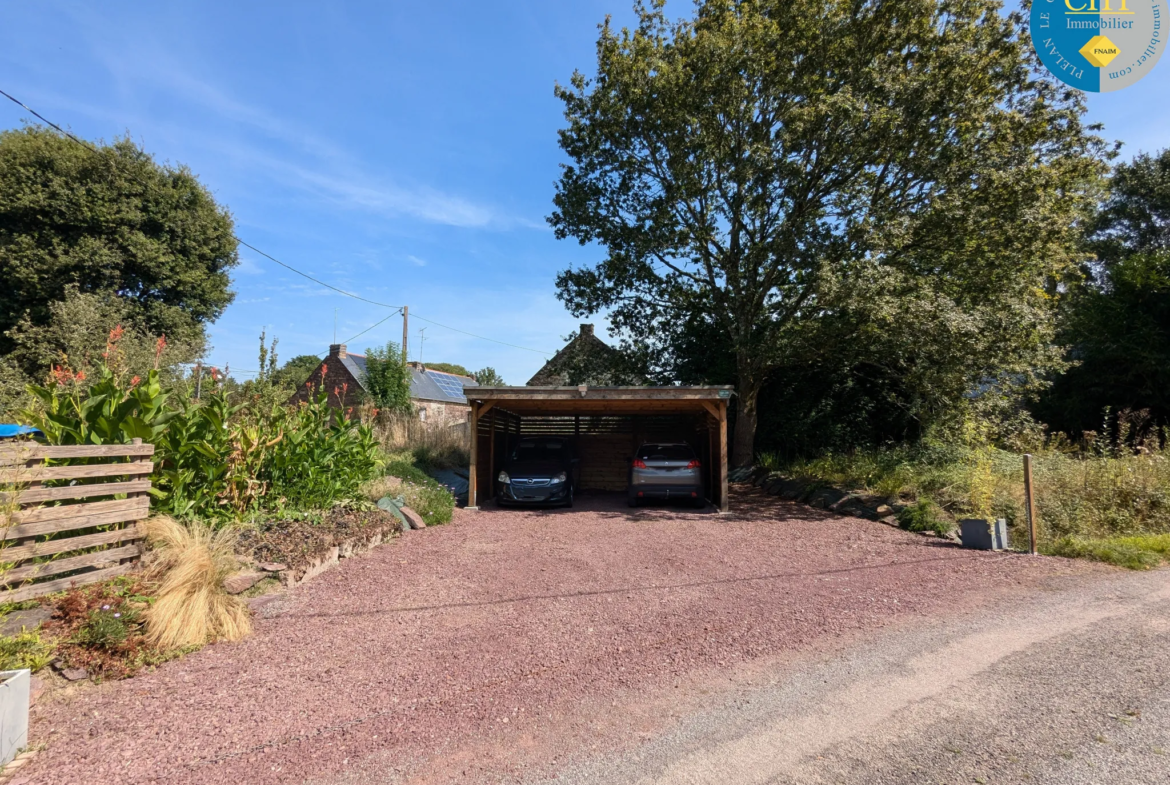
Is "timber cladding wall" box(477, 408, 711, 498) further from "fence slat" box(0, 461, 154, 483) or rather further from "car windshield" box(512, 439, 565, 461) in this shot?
"fence slat" box(0, 461, 154, 483)

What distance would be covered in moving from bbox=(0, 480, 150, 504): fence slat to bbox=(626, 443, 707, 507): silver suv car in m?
8.70

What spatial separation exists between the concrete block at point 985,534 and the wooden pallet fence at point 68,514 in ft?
31.9

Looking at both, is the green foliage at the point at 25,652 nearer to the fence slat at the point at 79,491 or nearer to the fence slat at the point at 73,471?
the fence slat at the point at 79,491

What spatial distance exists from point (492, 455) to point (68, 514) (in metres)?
10.1

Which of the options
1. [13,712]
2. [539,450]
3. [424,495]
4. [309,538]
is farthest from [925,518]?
[13,712]

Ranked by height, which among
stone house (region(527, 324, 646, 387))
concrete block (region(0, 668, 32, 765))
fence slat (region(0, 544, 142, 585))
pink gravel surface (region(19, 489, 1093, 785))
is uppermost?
stone house (region(527, 324, 646, 387))

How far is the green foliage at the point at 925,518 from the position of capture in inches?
350

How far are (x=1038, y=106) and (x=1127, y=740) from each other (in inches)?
562

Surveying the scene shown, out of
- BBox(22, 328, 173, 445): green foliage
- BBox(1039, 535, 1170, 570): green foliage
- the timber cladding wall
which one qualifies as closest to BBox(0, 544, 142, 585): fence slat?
BBox(22, 328, 173, 445): green foliage

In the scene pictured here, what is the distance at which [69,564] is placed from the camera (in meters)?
4.53

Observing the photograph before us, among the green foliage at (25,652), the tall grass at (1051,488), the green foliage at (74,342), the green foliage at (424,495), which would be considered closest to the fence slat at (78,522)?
the green foliage at (25,652)

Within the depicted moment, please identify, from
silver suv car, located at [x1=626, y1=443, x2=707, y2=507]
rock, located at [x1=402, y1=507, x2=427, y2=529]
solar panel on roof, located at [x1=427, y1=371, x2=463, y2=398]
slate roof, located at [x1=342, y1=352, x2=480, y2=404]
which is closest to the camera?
rock, located at [x1=402, y1=507, x2=427, y2=529]

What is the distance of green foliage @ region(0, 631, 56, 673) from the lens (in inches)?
143

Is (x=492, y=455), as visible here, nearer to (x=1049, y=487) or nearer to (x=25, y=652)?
(x=25, y=652)
